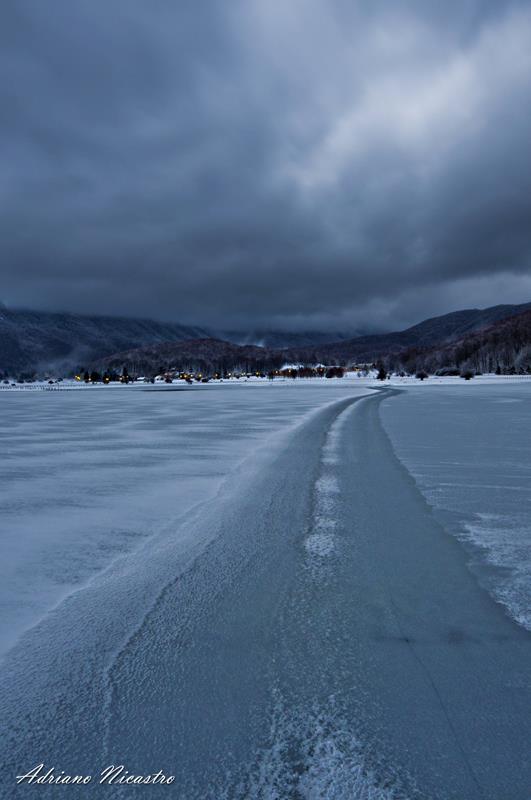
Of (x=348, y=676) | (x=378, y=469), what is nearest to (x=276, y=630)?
(x=348, y=676)

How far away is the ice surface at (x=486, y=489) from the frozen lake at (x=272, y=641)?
1.8 inches

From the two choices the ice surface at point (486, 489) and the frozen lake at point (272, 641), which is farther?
the ice surface at point (486, 489)

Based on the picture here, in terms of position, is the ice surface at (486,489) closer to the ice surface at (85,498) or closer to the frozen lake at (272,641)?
the frozen lake at (272,641)

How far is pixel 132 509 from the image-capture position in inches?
300

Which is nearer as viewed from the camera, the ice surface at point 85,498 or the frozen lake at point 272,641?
the frozen lake at point 272,641

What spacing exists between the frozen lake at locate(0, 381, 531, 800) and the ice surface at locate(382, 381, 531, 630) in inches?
1.8

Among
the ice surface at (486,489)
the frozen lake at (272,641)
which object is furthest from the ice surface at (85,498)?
the ice surface at (486,489)

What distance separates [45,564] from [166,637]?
7.35ft

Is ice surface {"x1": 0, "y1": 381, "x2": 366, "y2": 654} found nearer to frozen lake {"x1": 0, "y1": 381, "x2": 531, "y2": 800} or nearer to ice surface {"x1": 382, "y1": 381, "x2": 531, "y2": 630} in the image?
frozen lake {"x1": 0, "y1": 381, "x2": 531, "y2": 800}

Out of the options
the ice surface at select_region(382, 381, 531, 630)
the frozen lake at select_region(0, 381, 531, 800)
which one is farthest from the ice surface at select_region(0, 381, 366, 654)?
the ice surface at select_region(382, 381, 531, 630)

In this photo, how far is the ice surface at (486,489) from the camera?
4852 millimetres

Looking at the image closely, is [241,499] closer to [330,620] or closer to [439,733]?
[330,620]

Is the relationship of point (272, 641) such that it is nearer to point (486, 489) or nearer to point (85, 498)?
point (85, 498)

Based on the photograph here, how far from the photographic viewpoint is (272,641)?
365 cm
